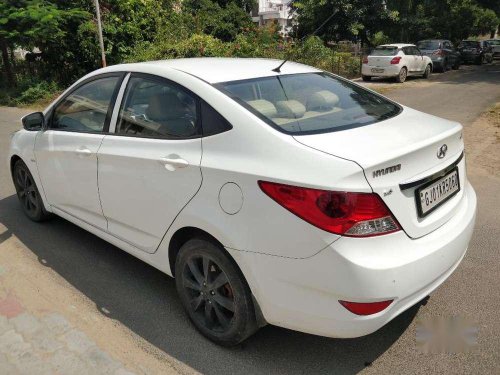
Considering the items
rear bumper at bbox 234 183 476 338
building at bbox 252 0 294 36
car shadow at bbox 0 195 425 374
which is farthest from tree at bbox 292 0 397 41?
building at bbox 252 0 294 36

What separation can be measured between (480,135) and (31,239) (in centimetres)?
783

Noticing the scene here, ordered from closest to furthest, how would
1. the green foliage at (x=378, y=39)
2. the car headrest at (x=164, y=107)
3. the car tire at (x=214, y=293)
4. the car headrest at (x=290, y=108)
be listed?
the car tire at (x=214, y=293) → the car headrest at (x=290, y=108) → the car headrest at (x=164, y=107) → the green foliage at (x=378, y=39)

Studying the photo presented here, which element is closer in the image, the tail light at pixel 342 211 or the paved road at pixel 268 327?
the tail light at pixel 342 211

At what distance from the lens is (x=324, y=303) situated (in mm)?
2291

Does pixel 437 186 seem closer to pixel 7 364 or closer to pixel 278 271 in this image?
pixel 278 271

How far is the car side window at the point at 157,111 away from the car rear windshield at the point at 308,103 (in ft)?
0.93

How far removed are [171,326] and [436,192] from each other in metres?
1.87

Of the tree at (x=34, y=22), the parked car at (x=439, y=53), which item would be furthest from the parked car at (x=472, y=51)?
the tree at (x=34, y=22)

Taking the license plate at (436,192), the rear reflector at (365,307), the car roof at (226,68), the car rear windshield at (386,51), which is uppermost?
the car roof at (226,68)

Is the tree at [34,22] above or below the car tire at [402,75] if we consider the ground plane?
above

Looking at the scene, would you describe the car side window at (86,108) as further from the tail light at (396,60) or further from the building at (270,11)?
the building at (270,11)

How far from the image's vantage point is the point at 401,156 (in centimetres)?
236

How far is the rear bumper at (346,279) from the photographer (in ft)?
7.22

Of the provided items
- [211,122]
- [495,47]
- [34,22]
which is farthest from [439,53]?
[211,122]
